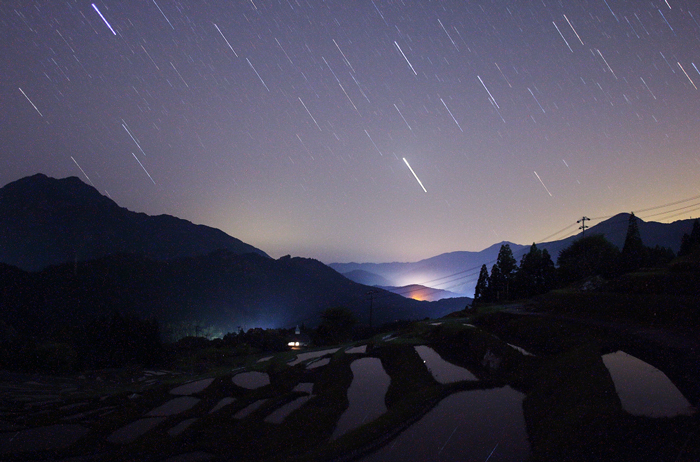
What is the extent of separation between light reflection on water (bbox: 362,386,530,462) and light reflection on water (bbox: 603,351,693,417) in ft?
12.0

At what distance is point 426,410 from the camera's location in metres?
14.8

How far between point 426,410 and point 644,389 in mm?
8244

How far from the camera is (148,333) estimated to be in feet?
200

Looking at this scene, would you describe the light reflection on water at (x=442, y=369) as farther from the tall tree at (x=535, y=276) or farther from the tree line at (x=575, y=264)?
the tall tree at (x=535, y=276)

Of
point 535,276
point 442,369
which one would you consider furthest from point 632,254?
point 442,369

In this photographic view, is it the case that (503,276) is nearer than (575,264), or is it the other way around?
Answer: (575,264)

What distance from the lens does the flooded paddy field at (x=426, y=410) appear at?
1034 cm

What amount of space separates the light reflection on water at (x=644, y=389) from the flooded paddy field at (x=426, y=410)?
6 centimetres

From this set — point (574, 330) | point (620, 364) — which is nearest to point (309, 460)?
point (620, 364)

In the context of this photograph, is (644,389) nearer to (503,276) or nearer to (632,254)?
(632,254)

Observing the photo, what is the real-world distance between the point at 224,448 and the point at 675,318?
81.7ft

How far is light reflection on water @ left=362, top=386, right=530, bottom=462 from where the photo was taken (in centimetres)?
1109

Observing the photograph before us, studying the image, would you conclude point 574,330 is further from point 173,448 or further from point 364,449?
point 173,448

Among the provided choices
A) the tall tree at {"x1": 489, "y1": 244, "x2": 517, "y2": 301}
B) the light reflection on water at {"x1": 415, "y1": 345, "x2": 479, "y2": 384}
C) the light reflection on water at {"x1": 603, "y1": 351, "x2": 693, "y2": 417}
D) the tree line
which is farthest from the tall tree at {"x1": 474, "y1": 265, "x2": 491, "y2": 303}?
the light reflection on water at {"x1": 603, "y1": 351, "x2": 693, "y2": 417}
